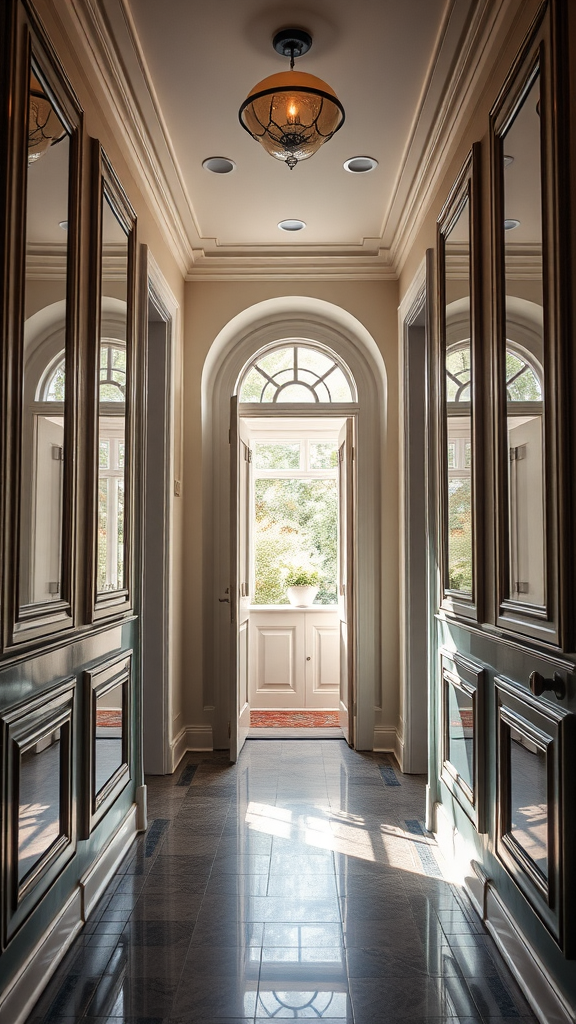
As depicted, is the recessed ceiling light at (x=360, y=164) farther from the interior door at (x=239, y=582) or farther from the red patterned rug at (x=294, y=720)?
the red patterned rug at (x=294, y=720)

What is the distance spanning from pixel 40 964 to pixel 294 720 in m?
4.16

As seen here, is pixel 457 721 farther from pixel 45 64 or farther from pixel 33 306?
pixel 45 64

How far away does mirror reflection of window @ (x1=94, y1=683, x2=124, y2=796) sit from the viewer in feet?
9.96

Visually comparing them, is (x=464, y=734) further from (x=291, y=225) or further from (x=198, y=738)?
(x=291, y=225)

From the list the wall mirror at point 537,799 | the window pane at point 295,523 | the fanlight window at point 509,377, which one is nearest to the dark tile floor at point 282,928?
the wall mirror at point 537,799

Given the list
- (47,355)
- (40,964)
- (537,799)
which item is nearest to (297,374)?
(47,355)

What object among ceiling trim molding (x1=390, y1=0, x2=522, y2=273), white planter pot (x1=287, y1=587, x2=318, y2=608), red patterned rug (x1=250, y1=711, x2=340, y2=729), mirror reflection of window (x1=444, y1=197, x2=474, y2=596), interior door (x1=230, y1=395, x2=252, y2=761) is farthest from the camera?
white planter pot (x1=287, y1=587, x2=318, y2=608)

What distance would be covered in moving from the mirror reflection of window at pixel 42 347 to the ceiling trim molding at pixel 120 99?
46 cm

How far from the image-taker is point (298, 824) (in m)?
3.78

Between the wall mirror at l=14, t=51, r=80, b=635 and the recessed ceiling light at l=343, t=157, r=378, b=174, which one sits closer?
the wall mirror at l=14, t=51, r=80, b=635

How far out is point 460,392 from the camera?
10.7 feet

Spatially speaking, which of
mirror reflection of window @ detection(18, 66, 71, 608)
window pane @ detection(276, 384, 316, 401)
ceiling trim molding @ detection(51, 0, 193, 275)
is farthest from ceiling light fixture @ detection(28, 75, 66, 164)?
window pane @ detection(276, 384, 316, 401)

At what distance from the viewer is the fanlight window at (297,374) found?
577cm

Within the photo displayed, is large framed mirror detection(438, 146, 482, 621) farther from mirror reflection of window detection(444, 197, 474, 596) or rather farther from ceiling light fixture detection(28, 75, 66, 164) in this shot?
ceiling light fixture detection(28, 75, 66, 164)
